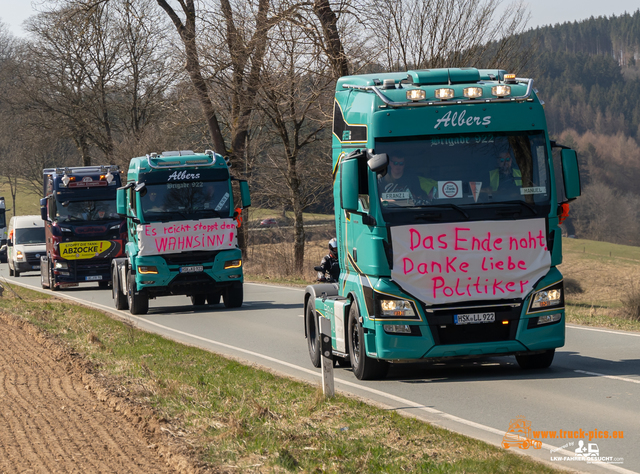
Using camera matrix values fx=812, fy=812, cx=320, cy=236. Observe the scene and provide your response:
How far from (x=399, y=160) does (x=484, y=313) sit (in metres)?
1.96

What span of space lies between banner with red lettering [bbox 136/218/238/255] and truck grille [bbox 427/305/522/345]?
10.3m

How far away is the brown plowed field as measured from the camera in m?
6.14

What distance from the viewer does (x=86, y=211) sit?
86.7ft

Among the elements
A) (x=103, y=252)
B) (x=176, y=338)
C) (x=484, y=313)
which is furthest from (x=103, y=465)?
(x=103, y=252)

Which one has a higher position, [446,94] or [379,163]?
[446,94]

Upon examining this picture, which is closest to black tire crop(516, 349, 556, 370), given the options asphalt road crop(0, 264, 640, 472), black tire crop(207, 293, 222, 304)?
asphalt road crop(0, 264, 640, 472)

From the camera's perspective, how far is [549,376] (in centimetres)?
947

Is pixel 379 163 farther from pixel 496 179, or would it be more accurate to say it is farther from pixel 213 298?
pixel 213 298

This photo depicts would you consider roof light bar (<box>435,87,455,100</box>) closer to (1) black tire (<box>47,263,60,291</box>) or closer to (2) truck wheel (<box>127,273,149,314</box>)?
(2) truck wheel (<box>127,273,149,314</box>)

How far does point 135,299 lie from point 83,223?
330 inches

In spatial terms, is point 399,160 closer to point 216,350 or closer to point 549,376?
point 549,376

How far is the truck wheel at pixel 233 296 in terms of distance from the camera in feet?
63.7

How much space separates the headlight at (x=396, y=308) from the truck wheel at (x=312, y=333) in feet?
6.80

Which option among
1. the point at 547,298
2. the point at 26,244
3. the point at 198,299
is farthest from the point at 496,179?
the point at 26,244
